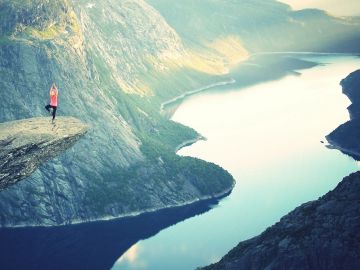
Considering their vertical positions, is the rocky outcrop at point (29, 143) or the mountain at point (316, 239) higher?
the rocky outcrop at point (29, 143)

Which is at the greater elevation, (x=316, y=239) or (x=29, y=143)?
(x=29, y=143)

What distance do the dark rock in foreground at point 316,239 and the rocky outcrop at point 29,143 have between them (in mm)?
45718

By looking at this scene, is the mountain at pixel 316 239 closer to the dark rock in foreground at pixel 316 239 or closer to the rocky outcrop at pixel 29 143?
the dark rock in foreground at pixel 316 239

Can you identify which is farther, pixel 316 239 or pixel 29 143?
pixel 316 239

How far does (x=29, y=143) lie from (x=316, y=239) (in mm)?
55440

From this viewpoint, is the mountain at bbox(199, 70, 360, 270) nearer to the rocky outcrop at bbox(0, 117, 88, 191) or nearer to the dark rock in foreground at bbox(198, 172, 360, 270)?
the dark rock in foreground at bbox(198, 172, 360, 270)

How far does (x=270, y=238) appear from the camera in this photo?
351ft

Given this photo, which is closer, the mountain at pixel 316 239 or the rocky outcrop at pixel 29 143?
the rocky outcrop at pixel 29 143

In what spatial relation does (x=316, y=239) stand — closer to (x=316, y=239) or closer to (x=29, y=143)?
(x=316, y=239)

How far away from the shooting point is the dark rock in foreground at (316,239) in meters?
92.3

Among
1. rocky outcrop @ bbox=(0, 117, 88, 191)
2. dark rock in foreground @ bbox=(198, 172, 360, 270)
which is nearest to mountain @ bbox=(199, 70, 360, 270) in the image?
dark rock in foreground @ bbox=(198, 172, 360, 270)

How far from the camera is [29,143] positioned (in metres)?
74.1

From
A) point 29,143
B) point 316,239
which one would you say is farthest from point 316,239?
point 29,143

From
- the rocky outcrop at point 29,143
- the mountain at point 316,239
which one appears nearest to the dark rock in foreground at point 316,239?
the mountain at point 316,239
